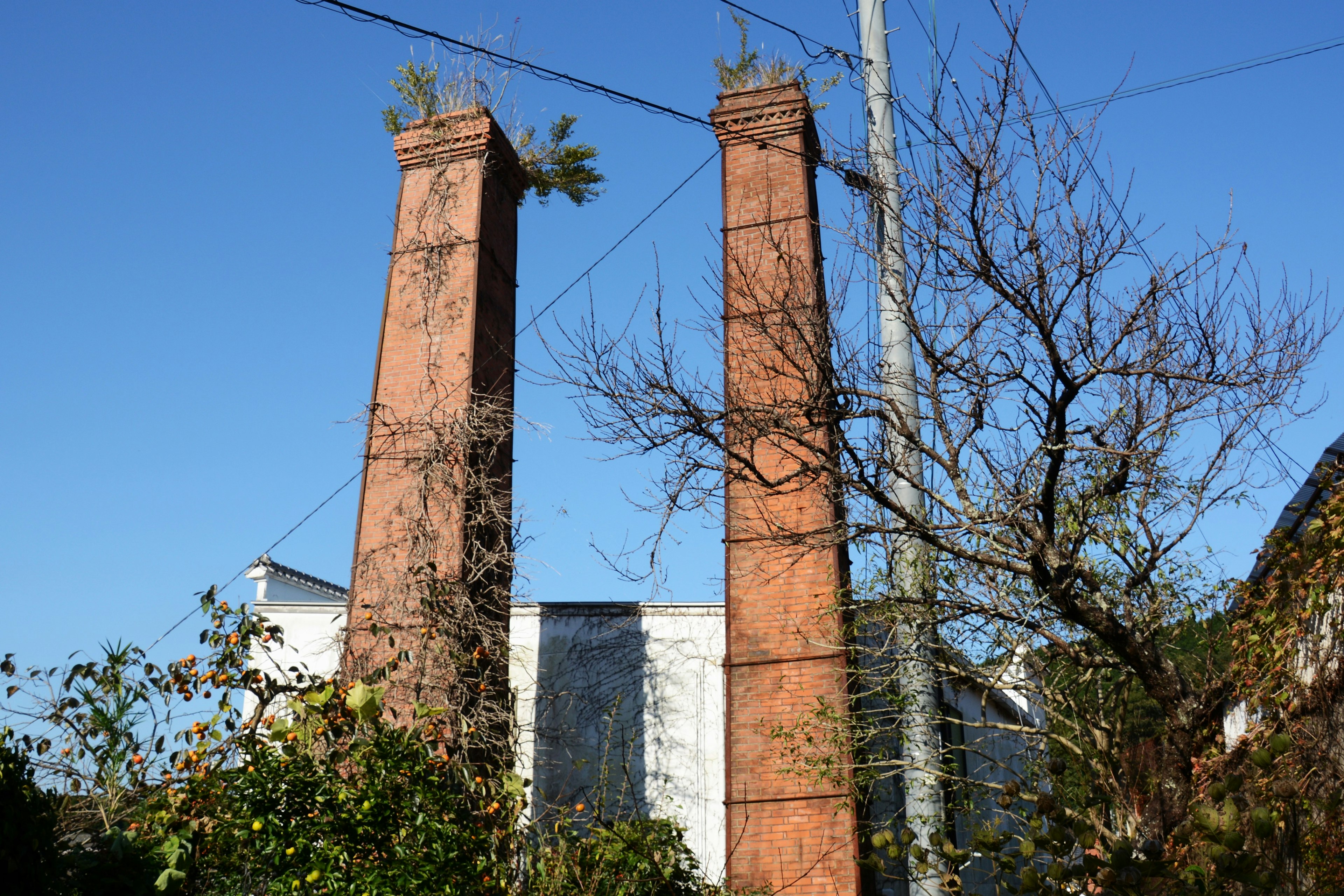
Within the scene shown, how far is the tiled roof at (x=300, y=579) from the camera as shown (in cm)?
1889

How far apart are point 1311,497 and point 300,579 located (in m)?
17.7

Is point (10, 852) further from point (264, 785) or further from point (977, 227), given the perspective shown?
point (977, 227)

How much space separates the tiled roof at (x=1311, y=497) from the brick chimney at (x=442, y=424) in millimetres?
6189

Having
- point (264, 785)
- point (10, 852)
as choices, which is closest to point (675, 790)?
point (264, 785)

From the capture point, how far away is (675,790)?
11773mm

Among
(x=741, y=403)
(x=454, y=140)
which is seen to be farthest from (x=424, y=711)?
(x=454, y=140)

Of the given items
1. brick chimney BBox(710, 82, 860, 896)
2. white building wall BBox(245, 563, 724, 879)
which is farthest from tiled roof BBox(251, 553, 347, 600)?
brick chimney BBox(710, 82, 860, 896)

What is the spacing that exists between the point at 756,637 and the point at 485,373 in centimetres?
378

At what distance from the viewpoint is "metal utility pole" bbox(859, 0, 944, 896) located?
632 cm

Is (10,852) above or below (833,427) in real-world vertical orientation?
below

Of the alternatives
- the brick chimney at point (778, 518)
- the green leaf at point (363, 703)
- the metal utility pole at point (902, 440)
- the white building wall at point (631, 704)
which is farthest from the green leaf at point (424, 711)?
the white building wall at point (631, 704)

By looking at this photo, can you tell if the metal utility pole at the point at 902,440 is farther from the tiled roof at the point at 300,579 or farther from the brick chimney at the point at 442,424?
the tiled roof at the point at 300,579

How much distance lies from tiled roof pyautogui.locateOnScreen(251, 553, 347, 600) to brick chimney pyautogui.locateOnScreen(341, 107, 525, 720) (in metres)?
9.90

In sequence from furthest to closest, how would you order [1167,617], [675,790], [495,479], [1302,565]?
[675,790]
[495,479]
[1167,617]
[1302,565]
